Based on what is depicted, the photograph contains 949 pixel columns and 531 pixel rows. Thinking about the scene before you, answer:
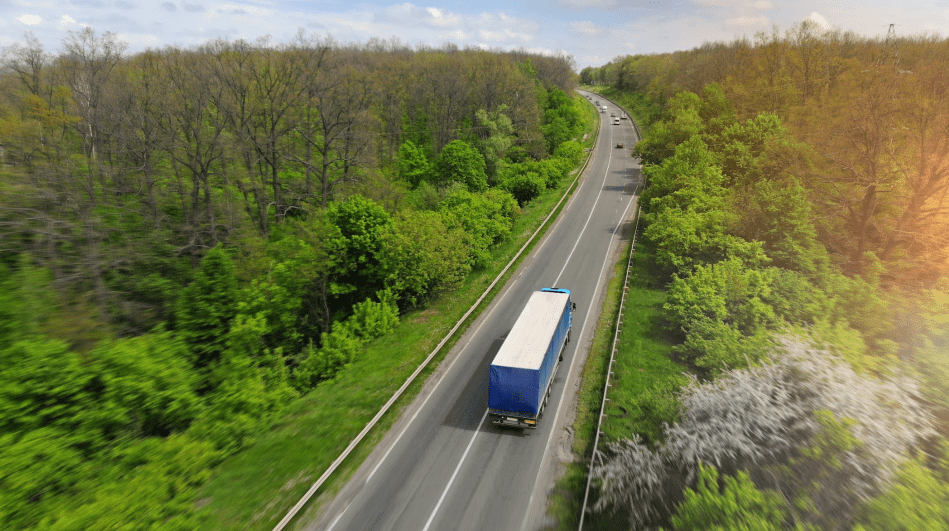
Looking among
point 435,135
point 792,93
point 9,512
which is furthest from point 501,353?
point 435,135

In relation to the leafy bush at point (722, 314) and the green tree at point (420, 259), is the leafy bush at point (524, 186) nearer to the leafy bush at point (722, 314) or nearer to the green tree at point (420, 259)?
the green tree at point (420, 259)

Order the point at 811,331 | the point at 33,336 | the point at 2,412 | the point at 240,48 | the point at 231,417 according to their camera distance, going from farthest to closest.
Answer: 1. the point at 240,48
2. the point at 811,331
3. the point at 231,417
4. the point at 33,336
5. the point at 2,412

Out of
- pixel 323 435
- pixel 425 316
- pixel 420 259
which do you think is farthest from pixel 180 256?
pixel 323 435

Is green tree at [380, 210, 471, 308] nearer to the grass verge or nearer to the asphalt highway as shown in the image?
the asphalt highway

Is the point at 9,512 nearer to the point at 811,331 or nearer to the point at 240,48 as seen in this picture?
the point at 811,331

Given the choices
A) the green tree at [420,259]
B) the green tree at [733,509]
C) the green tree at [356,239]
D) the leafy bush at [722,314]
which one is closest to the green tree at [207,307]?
the green tree at [356,239]
